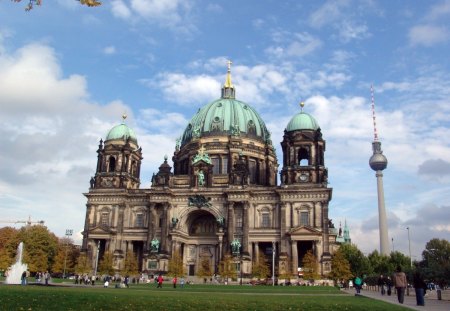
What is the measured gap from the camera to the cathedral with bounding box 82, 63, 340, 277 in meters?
79.1

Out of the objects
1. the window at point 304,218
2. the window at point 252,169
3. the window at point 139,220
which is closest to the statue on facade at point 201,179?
the window at point 252,169

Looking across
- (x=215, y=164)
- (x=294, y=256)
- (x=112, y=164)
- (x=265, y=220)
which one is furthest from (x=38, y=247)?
(x=294, y=256)

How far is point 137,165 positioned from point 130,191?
10091mm

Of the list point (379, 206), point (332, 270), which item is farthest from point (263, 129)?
point (379, 206)

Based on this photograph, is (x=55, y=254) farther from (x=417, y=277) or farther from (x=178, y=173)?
(x=417, y=277)

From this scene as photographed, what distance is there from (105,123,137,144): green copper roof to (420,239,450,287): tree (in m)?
58.3

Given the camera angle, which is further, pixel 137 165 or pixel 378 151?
pixel 378 151

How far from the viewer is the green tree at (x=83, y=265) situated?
8000cm

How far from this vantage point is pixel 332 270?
73.5m

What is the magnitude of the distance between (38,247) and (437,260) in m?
78.9

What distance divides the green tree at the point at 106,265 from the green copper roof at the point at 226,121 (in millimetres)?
30278

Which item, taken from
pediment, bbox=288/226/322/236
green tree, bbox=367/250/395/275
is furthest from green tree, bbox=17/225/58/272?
green tree, bbox=367/250/395/275

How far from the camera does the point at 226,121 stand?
3871 inches

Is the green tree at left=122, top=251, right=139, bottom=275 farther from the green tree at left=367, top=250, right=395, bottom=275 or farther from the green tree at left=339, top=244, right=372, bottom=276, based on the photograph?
the green tree at left=367, top=250, right=395, bottom=275
